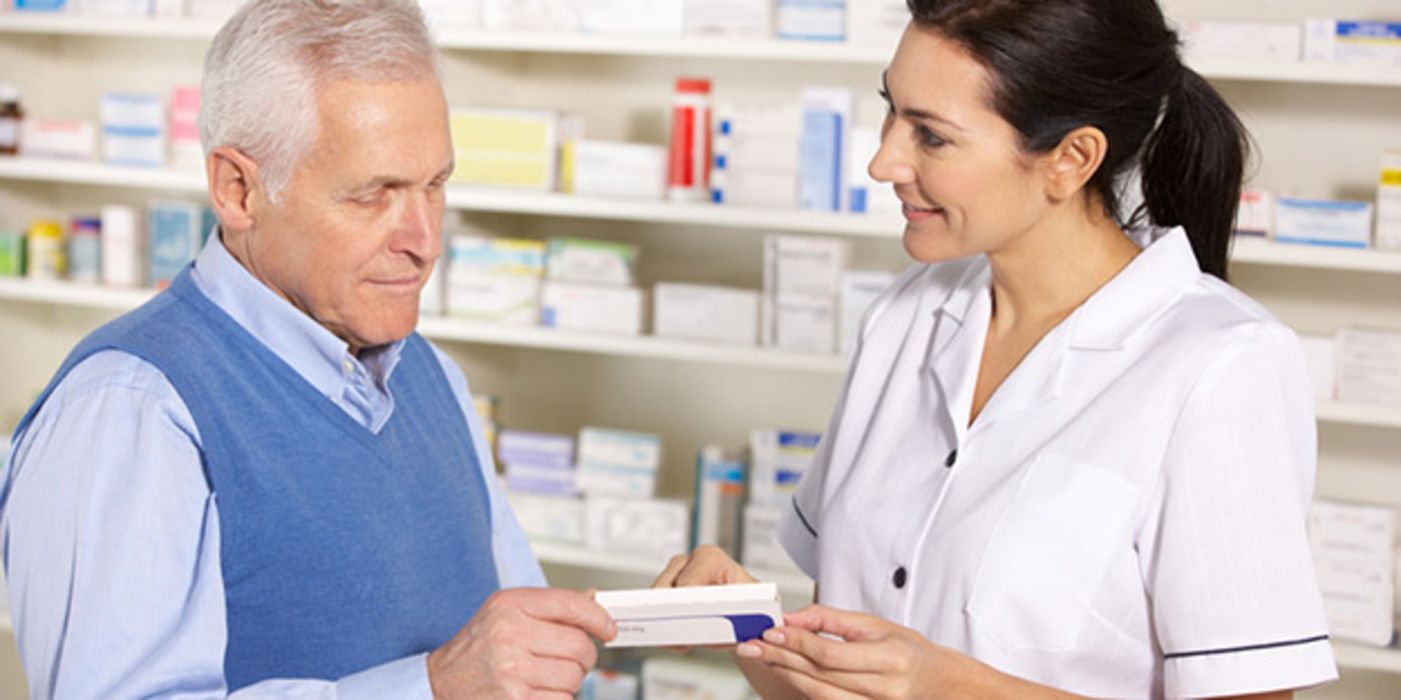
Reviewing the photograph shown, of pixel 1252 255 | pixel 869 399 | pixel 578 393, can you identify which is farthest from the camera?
pixel 578 393

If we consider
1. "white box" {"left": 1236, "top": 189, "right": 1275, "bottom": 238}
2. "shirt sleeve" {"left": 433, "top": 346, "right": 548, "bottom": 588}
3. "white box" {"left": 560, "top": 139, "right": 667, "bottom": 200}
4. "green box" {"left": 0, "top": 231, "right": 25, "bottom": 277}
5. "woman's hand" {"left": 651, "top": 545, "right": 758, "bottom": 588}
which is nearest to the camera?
"woman's hand" {"left": 651, "top": 545, "right": 758, "bottom": 588}

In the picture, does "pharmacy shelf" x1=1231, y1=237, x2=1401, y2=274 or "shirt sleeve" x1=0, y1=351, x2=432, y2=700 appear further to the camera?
"pharmacy shelf" x1=1231, y1=237, x2=1401, y2=274

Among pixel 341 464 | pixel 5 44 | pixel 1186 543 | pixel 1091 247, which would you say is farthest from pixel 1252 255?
pixel 5 44

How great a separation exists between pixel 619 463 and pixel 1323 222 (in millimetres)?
1461

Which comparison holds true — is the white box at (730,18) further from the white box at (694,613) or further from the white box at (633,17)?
the white box at (694,613)

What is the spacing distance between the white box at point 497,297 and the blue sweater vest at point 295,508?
1.64 metres

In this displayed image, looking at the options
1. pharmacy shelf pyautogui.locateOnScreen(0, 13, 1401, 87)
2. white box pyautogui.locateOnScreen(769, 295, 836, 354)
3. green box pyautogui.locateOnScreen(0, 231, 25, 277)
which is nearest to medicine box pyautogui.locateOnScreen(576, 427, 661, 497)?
white box pyautogui.locateOnScreen(769, 295, 836, 354)

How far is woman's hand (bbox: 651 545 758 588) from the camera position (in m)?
1.58

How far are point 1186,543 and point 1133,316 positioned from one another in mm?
249

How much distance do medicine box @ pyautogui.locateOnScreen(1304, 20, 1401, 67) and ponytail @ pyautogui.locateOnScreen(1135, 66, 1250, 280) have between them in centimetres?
117

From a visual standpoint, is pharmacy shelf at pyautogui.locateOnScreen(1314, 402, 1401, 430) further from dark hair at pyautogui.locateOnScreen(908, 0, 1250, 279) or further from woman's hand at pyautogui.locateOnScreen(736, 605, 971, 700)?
woman's hand at pyautogui.locateOnScreen(736, 605, 971, 700)

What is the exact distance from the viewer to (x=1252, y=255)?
271 cm

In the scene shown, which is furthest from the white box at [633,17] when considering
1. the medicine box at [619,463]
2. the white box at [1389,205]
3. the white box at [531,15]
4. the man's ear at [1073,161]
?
the man's ear at [1073,161]

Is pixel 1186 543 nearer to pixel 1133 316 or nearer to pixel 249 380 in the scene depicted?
pixel 1133 316
